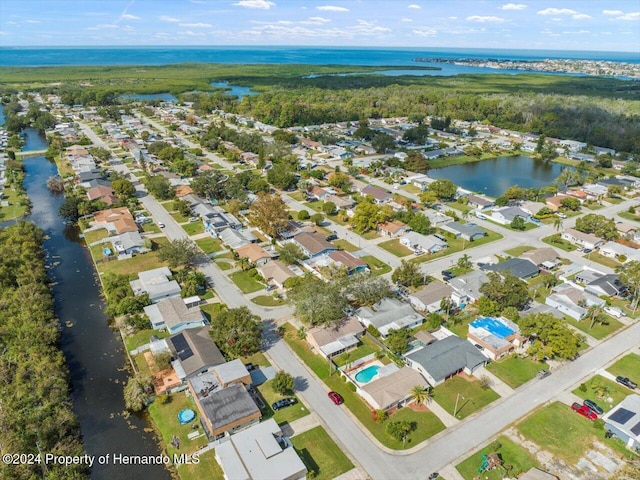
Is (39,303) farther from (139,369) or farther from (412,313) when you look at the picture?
(412,313)

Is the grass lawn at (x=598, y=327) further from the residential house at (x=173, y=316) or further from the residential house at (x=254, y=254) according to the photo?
the residential house at (x=173, y=316)

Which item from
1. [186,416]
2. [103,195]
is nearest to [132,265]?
[103,195]

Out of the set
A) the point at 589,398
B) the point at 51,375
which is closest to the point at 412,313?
the point at 589,398

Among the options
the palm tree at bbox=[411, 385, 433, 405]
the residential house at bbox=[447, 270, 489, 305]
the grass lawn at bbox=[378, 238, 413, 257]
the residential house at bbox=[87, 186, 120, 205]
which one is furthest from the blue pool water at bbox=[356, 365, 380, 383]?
the residential house at bbox=[87, 186, 120, 205]

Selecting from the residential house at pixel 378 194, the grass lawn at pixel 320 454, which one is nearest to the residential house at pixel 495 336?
the grass lawn at pixel 320 454

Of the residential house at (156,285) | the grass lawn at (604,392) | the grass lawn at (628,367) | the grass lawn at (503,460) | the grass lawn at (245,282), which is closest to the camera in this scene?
the grass lawn at (503,460)

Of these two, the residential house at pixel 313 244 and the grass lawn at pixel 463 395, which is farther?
the residential house at pixel 313 244

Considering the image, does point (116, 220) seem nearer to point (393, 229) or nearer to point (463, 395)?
point (393, 229)
